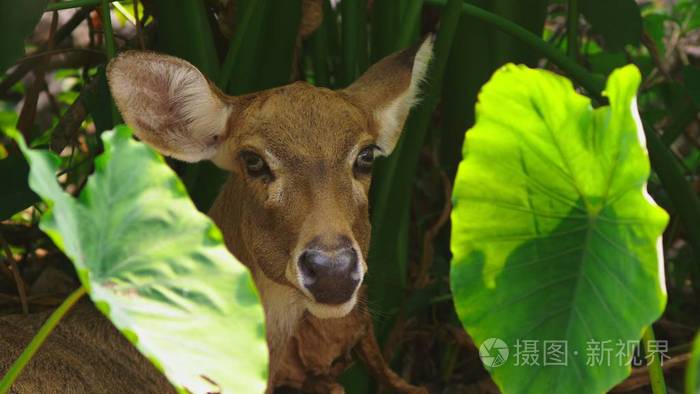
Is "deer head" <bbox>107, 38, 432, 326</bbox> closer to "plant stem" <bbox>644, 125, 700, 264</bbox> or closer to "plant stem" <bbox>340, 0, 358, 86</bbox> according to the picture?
"plant stem" <bbox>340, 0, 358, 86</bbox>

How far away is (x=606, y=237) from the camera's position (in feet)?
6.88

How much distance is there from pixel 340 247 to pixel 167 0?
1.33 m

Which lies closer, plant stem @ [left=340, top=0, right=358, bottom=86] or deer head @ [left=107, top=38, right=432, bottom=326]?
deer head @ [left=107, top=38, right=432, bottom=326]

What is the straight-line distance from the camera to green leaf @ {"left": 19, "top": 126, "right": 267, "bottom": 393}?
174 cm

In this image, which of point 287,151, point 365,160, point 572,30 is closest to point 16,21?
point 287,151

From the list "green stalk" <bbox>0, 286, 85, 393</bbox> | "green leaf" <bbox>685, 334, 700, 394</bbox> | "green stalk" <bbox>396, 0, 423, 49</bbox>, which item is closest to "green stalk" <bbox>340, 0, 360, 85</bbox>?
"green stalk" <bbox>396, 0, 423, 49</bbox>

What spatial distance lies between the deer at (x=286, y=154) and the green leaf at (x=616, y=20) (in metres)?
0.84

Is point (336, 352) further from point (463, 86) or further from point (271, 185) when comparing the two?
point (463, 86)

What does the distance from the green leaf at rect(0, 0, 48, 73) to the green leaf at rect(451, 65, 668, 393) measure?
1417 millimetres

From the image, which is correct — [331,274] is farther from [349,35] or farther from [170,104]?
[349,35]

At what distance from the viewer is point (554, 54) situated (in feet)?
11.0

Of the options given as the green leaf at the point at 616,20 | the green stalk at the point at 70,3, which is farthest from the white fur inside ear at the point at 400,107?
the green stalk at the point at 70,3

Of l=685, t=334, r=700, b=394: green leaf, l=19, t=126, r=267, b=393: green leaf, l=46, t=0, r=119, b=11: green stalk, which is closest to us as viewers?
l=685, t=334, r=700, b=394: green leaf

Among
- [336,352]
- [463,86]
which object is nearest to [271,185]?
[336,352]
